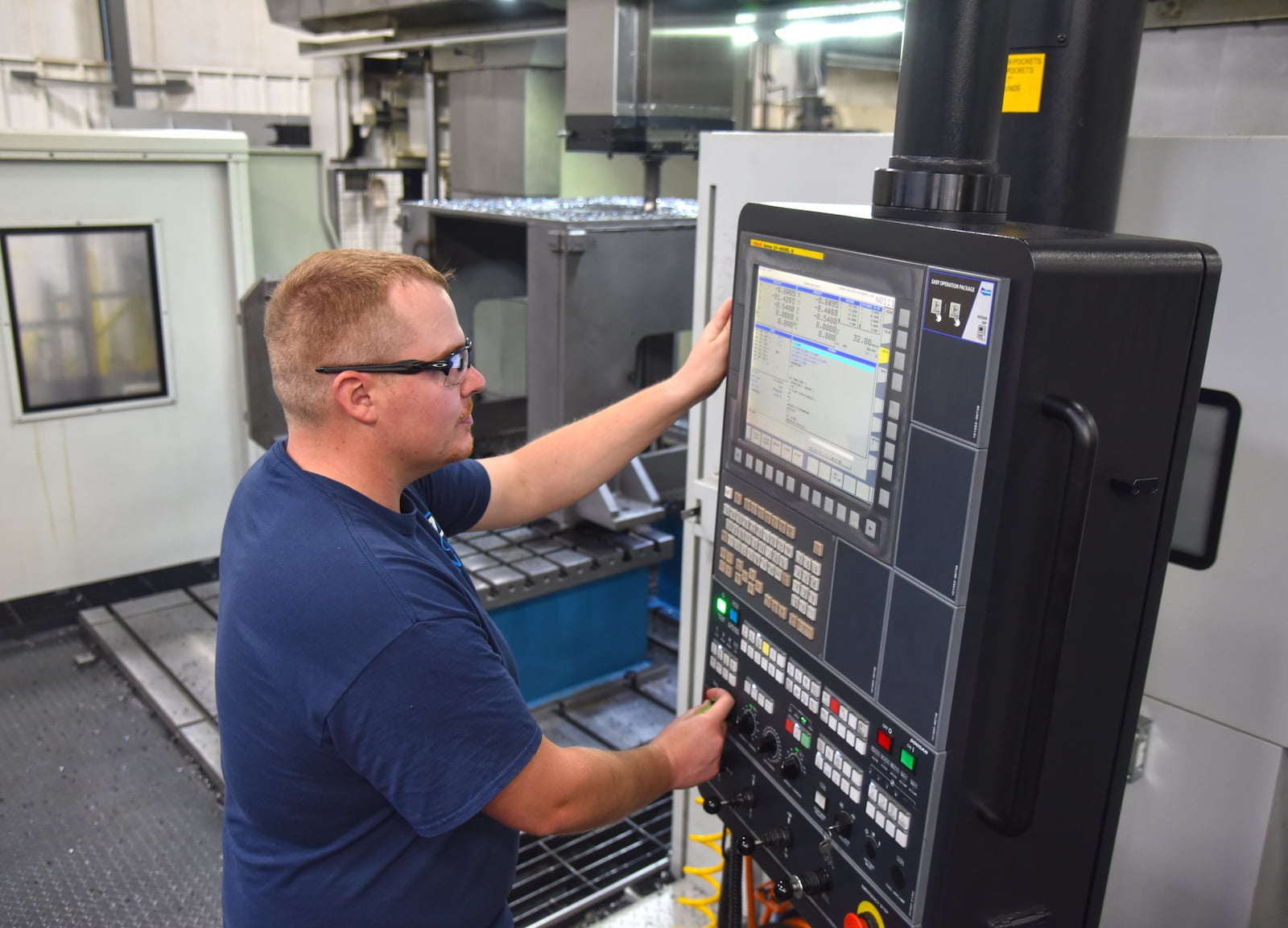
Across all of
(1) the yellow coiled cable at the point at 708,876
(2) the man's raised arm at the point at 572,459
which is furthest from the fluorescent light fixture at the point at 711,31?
(1) the yellow coiled cable at the point at 708,876

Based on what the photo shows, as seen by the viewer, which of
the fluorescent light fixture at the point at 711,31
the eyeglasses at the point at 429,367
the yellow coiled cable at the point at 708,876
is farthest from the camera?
the fluorescent light fixture at the point at 711,31

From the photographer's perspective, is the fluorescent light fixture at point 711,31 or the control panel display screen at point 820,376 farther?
the fluorescent light fixture at point 711,31

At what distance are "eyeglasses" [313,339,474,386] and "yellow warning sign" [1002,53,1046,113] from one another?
2.16 ft

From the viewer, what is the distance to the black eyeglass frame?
3.39 feet

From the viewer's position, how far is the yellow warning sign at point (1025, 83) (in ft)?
3.65

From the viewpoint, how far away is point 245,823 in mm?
1167

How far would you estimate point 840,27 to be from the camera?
2512mm

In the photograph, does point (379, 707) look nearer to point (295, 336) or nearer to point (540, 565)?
point (295, 336)

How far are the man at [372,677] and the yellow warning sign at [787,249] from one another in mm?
338

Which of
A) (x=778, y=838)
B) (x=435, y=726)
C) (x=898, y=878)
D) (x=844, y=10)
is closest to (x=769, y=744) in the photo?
(x=778, y=838)

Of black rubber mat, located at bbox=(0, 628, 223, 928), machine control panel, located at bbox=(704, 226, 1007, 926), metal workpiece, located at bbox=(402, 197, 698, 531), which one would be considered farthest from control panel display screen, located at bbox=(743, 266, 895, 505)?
black rubber mat, located at bbox=(0, 628, 223, 928)

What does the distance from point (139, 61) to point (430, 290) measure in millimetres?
6757

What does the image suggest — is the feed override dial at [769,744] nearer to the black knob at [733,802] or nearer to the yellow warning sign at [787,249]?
the black knob at [733,802]

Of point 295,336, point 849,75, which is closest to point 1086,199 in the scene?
point 295,336
